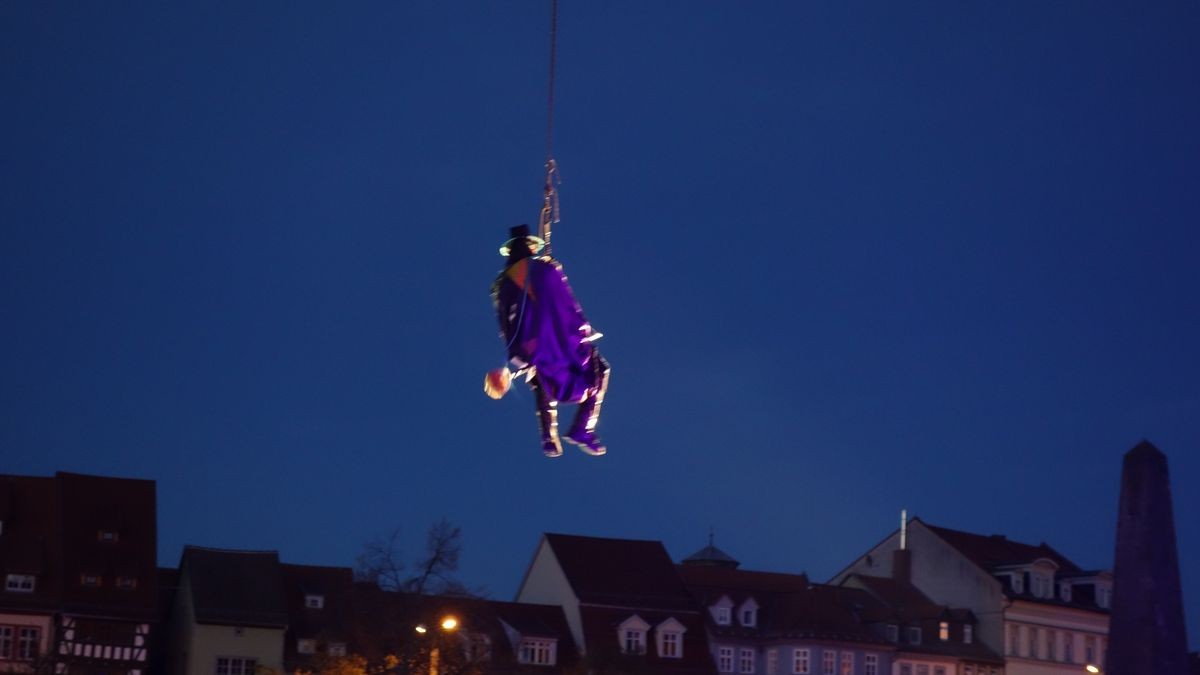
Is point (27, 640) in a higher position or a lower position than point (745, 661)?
lower

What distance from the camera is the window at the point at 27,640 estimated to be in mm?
60812

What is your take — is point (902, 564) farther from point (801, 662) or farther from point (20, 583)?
point (20, 583)

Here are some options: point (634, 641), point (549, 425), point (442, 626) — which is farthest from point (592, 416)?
point (634, 641)

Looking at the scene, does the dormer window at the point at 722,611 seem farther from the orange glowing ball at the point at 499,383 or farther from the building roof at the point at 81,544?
the orange glowing ball at the point at 499,383

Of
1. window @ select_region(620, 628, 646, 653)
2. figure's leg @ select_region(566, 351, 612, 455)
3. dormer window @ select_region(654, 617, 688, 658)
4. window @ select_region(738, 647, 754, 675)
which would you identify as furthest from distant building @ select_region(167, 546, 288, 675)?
figure's leg @ select_region(566, 351, 612, 455)

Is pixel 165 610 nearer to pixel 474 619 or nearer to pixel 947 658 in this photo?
pixel 474 619

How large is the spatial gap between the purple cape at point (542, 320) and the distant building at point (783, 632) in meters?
54.5

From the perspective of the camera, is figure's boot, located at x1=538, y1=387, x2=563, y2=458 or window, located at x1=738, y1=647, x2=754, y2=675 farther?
window, located at x1=738, y1=647, x2=754, y2=675

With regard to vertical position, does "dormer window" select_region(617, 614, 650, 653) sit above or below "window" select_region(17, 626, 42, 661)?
above

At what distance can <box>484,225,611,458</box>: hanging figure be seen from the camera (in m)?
21.2

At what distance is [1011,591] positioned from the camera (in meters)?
85.1

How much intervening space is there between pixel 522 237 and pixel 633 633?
51.9m

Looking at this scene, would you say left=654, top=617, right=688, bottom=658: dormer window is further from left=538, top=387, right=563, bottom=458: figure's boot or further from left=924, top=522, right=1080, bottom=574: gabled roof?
left=538, top=387, right=563, bottom=458: figure's boot

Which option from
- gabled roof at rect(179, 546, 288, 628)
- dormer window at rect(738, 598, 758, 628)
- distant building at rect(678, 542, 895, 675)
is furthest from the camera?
dormer window at rect(738, 598, 758, 628)
